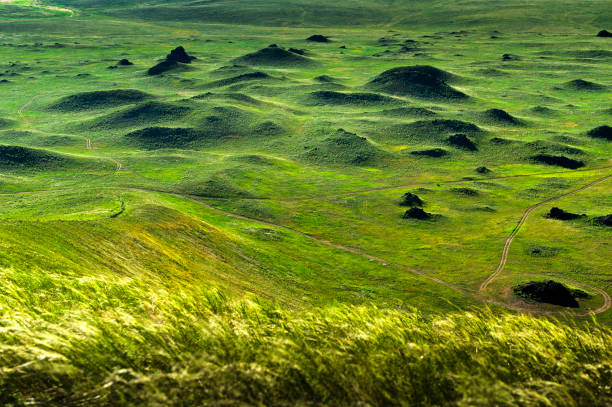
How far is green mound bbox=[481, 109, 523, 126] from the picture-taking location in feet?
507

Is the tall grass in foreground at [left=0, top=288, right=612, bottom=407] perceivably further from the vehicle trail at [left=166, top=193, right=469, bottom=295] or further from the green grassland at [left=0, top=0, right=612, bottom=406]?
the vehicle trail at [left=166, top=193, right=469, bottom=295]

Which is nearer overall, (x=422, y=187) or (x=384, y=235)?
(x=384, y=235)

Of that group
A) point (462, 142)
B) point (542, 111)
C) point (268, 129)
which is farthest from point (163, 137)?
point (542, 111)

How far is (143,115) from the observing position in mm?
153250

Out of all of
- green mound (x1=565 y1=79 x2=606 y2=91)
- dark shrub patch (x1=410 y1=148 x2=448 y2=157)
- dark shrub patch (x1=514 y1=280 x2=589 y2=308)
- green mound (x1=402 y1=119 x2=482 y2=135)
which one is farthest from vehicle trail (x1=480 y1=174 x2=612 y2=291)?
green mound (x1=565 y1=79 x2=606 y2=91)

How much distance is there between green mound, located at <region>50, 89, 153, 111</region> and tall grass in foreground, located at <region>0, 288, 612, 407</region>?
545 ft

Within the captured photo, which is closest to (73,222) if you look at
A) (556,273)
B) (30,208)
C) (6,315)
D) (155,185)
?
(30,208)

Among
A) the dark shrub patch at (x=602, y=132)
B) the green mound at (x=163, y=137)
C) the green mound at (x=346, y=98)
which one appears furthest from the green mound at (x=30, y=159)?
the dark shrub patch at (x=602, y=132)

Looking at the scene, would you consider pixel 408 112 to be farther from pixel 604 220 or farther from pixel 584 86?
pixel 604 220

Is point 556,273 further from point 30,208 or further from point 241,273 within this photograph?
point 30,208

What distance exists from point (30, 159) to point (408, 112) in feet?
338

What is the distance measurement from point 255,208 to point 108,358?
7902 cm

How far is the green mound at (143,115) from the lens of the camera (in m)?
148

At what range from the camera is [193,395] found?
1143 centimetres
